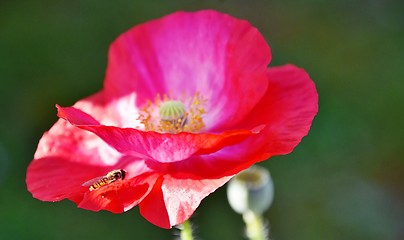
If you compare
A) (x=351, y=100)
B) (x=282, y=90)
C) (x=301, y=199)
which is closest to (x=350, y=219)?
(x=301, y=199)

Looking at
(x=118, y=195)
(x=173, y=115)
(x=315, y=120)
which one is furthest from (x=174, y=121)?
(x=315, y=120)

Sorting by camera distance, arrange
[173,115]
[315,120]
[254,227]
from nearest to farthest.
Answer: [173,115], [254,227], [315,120]

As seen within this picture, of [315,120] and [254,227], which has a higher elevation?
[254,227]

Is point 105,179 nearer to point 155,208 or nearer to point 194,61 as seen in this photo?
point 155,208

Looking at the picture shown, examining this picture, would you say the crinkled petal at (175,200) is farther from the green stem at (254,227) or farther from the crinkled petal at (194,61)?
the green stem at (254,227)

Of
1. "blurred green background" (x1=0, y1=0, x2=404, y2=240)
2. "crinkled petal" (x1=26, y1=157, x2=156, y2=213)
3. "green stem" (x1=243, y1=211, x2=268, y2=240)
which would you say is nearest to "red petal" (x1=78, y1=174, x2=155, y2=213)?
"crinkled petal" (x1=26, y1=157, x2=156, y2=213)
